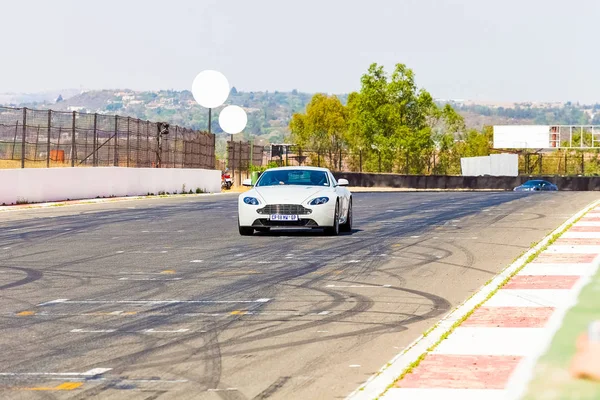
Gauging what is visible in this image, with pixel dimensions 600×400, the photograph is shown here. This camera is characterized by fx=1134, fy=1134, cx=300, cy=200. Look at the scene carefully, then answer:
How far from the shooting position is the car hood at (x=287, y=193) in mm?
19828

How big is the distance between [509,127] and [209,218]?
101 meters

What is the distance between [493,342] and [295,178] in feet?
42.5

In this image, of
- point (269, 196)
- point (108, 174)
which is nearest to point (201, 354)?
point (269, 196)

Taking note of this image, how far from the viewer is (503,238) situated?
19.3m

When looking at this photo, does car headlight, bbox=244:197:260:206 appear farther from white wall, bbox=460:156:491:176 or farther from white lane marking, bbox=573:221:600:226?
white wall, bbox=460:156:491:176

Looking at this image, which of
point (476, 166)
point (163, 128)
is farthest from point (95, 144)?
point (476, 166)

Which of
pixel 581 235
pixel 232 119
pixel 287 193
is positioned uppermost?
pixel 232 119

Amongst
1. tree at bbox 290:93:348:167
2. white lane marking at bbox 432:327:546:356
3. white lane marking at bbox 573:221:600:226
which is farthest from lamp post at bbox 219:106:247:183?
tree at bbox 290:93:348:167

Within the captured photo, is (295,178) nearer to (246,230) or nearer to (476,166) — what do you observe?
(246,230)

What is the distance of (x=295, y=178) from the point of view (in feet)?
68.9

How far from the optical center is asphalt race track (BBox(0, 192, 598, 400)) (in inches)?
293

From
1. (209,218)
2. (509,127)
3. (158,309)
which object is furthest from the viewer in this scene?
(509,127)

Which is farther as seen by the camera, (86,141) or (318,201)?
(86,141)

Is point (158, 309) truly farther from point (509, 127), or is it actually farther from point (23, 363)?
point (509, 127)
